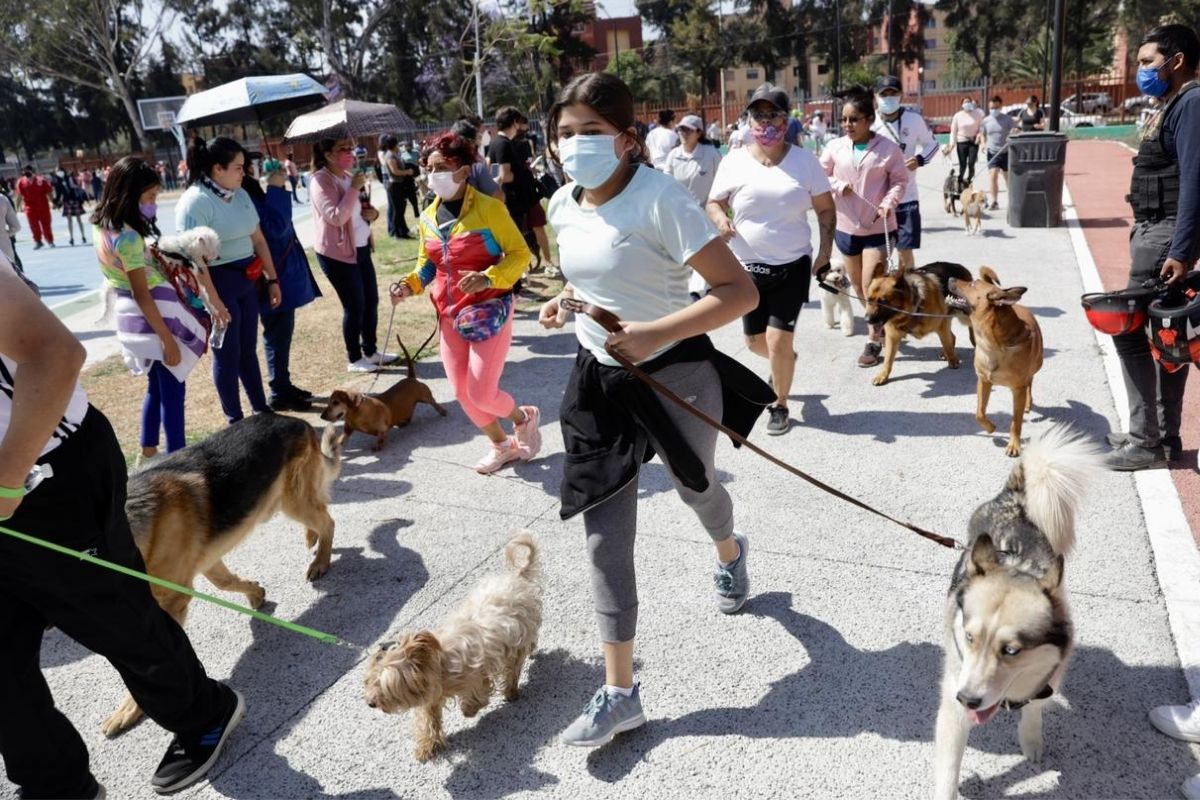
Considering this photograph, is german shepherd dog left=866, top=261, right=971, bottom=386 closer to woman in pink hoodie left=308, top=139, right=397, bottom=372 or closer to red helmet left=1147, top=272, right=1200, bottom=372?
red helmet left=1147, top=272, right=1200, bottom=372

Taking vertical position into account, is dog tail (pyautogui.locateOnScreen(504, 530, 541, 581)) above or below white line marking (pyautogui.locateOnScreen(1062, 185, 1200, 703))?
above

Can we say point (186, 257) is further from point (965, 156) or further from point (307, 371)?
point (965, 156)

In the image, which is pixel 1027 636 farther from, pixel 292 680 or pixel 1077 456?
pixel 292 680

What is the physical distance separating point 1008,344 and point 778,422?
4.78 feet

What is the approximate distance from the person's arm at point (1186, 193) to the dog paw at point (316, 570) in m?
4.36

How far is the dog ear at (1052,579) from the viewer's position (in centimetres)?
220

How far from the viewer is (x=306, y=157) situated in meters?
50.0

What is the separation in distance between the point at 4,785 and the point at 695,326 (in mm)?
2835

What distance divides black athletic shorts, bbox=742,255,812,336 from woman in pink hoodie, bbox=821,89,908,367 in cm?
143

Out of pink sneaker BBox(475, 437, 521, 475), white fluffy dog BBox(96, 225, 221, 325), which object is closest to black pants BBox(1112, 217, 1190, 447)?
pink sneaker BBox(475, 437, 521, 475)

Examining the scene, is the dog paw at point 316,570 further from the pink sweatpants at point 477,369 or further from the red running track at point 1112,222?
the red running track at point 1112,222

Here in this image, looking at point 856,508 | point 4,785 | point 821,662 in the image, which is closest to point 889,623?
point 821,662

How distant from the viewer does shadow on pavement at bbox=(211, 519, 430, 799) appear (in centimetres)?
280

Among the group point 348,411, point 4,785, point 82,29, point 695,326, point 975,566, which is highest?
point 82,29
